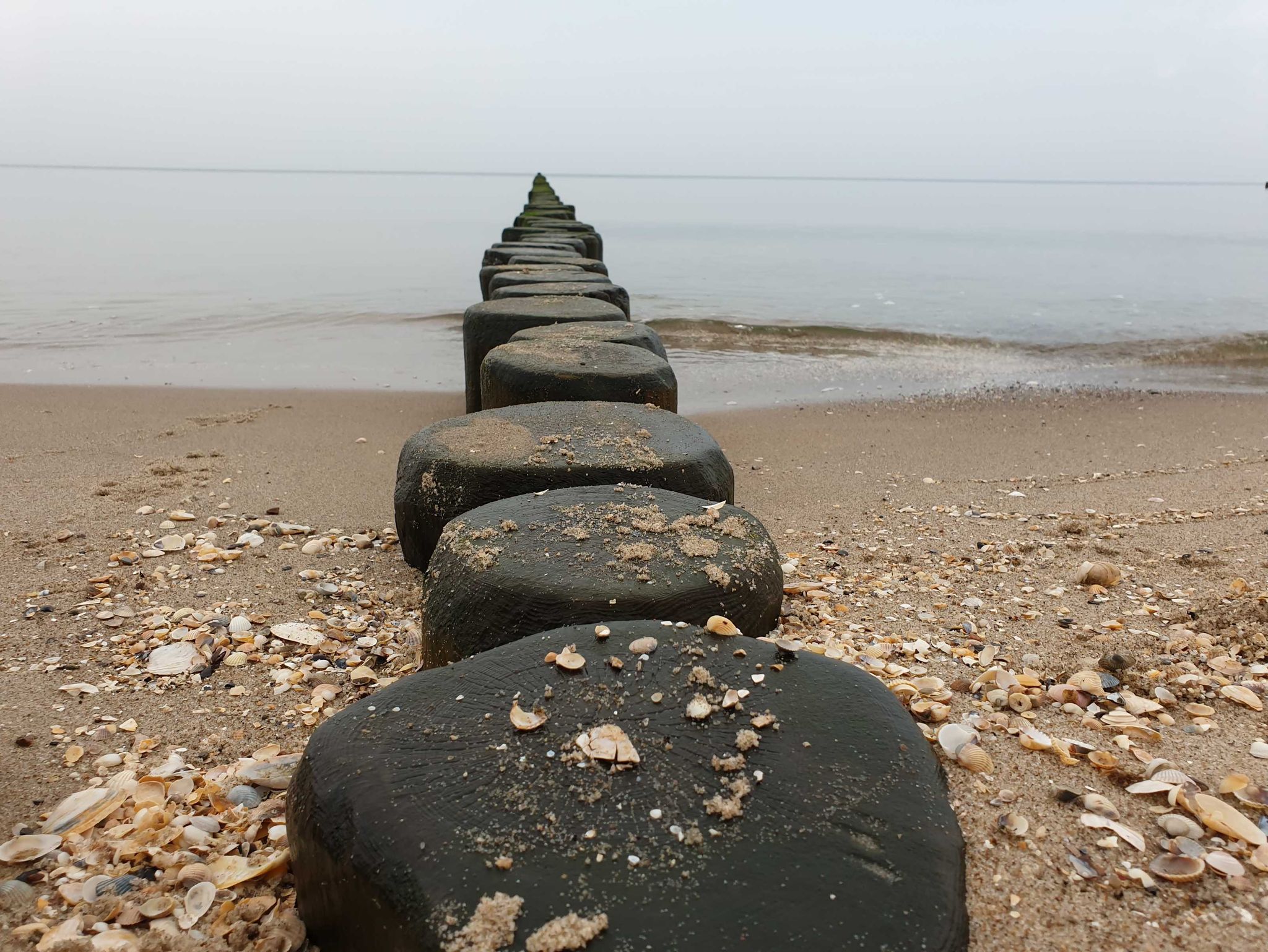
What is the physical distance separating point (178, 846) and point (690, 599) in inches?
40.8

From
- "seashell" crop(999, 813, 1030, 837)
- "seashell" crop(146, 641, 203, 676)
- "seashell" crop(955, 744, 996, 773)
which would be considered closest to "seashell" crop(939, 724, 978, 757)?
"seashell" crop(955, 744, 996, 773)

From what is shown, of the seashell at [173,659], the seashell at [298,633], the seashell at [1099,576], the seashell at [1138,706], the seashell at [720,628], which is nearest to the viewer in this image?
the seashell at [720,628]

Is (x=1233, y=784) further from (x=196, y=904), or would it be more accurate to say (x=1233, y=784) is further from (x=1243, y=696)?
(x=196, y=904)

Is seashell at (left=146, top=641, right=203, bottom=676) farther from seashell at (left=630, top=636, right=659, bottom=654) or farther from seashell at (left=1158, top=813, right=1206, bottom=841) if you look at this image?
seashell at (left=1158, top=813, right=1206, bottom=841)

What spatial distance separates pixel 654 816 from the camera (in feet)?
4.36

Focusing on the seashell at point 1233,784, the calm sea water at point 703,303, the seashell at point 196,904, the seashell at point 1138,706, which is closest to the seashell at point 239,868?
the seashell at point 196,904

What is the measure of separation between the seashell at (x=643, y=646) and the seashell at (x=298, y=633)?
50.7 inches

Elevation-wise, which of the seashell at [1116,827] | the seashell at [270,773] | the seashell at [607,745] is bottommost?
the seashell at [270,773]

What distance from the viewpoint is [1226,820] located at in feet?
5.44

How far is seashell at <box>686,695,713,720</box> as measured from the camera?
152 centimetres

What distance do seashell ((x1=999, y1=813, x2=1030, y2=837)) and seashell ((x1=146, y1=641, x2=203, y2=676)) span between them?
6.42 ft

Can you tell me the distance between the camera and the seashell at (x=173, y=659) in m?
2.47

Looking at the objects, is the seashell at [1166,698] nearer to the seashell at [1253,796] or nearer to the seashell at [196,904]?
the seashell at [1253,796]

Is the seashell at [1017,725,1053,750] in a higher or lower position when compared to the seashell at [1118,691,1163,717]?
higher
